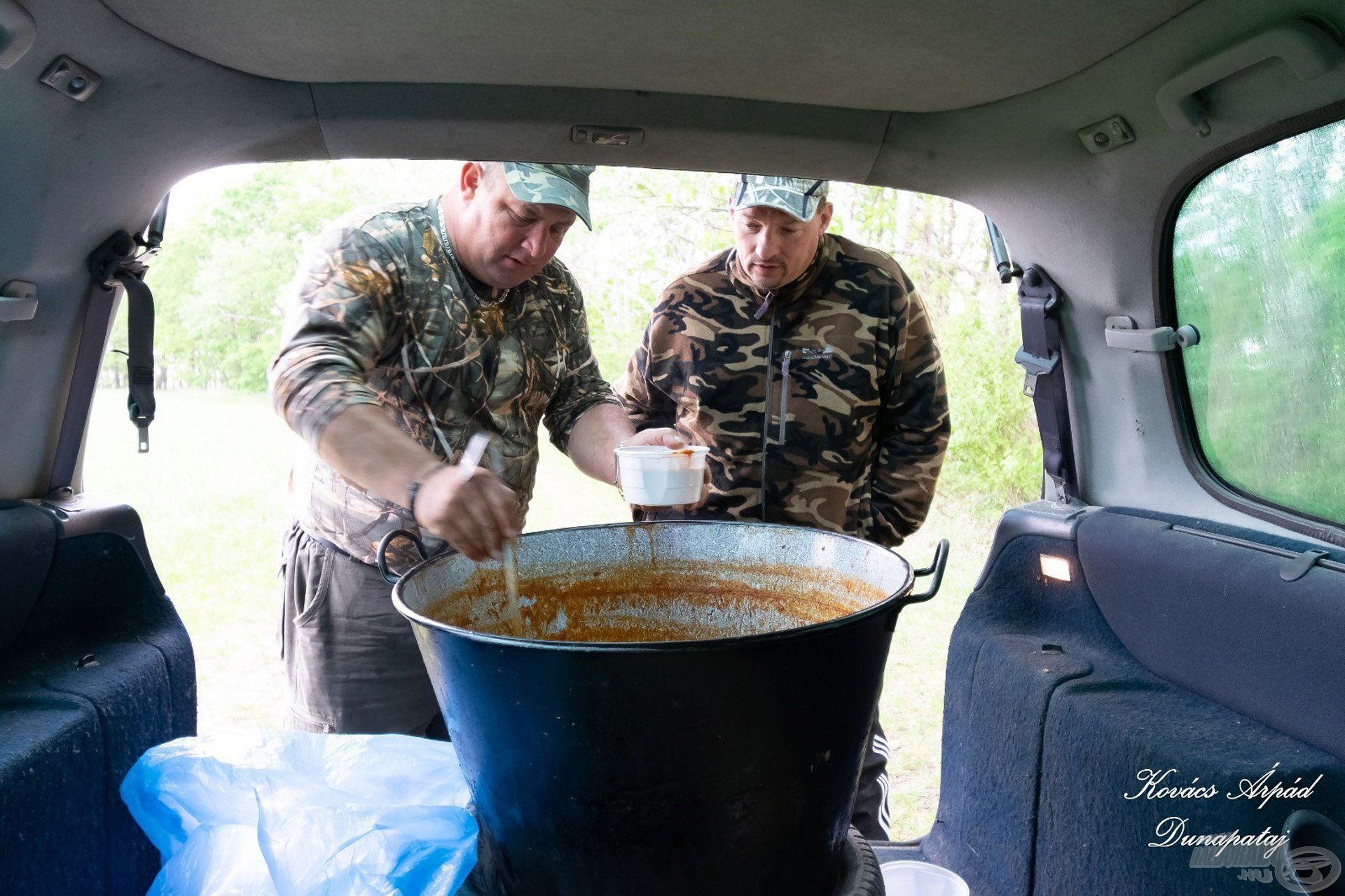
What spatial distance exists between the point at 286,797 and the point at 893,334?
2.21m

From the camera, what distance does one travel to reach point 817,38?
2.05 meters

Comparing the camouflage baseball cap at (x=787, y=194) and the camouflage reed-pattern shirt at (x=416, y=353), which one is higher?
the camouflage baseball cap at (x=787, y=194)

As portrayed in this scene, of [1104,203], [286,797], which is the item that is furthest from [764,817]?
[1104,203]

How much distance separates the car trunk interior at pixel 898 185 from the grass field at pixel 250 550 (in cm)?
118

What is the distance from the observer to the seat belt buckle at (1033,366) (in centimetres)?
277

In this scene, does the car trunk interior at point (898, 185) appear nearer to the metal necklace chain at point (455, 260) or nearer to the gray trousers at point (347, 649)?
the metal necklace chain at point (455, 260)

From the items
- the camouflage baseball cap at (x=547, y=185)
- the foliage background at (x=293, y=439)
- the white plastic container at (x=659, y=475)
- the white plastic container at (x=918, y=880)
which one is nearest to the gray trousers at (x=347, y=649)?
the white plastic container at (x=659, y=475)

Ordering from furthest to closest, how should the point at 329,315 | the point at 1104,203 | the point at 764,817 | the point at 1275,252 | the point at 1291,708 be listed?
the point at 1104,203, the point at 329,315, the point at 1275,252, the point at 1291,708, the point at 764,817

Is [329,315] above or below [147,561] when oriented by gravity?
above

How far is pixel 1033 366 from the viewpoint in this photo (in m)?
2.81

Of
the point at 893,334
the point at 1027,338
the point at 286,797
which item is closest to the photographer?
the point at 286,797

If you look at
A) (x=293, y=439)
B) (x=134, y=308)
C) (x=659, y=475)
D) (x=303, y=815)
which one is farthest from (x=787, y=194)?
(x=293, y=439)

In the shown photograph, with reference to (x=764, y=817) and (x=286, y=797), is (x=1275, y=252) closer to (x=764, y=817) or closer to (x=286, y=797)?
(x=764, y=817)

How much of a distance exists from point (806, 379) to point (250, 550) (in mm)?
8744
